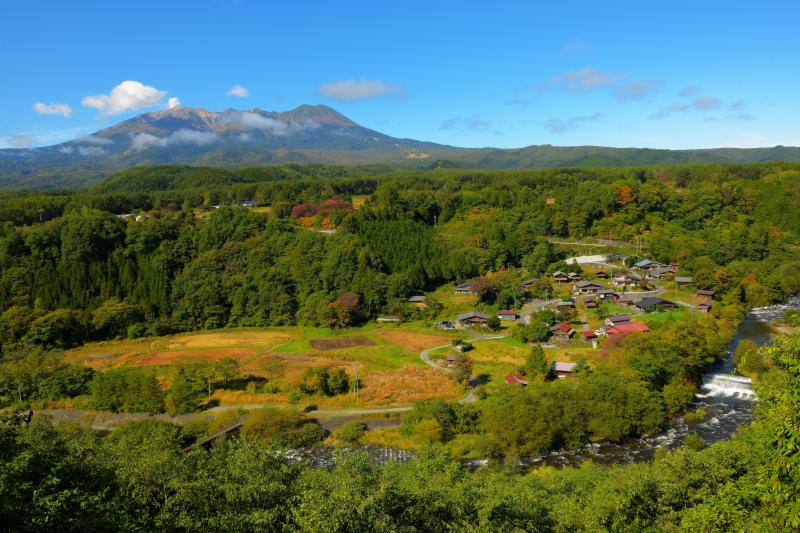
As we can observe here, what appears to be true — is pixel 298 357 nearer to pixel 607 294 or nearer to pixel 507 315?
pixel 507 315

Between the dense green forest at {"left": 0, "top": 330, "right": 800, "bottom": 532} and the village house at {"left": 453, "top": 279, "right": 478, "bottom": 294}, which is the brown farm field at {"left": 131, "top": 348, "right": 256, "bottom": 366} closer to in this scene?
the village house at {"left": 453, "top": 279, "right": 478, "bottom": 294}

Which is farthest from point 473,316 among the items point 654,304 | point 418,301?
point 654,304

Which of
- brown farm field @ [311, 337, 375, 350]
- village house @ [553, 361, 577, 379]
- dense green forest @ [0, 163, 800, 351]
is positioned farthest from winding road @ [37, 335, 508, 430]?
dense green forest @ [0, 163, 800, 351]

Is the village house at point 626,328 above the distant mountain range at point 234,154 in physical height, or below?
below

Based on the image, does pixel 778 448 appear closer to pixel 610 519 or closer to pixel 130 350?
pixel 610 519

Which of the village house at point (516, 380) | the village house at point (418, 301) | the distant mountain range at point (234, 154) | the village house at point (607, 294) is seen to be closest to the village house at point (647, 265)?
the village house at point (607, 294)

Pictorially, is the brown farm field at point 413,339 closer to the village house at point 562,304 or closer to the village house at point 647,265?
the village house at point 562,304
